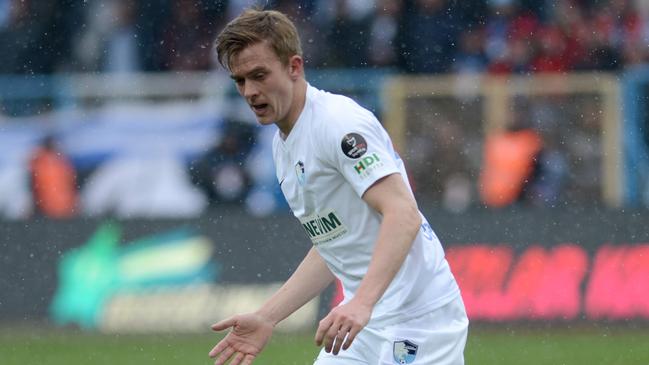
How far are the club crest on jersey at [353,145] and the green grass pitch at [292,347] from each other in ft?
18.9

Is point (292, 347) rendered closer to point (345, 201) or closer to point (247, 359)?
point (247, 359)

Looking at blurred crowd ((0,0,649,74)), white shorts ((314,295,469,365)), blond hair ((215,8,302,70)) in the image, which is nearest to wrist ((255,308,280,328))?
white shorts ((314,295,469,365))

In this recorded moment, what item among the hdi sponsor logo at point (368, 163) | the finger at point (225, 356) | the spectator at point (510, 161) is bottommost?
the spectator at point (510, 161)

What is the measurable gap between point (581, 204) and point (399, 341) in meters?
9.29

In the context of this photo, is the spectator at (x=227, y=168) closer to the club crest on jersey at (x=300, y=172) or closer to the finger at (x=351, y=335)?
the club crest on jersey at (x=300, y=172)

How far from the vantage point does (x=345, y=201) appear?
504cm

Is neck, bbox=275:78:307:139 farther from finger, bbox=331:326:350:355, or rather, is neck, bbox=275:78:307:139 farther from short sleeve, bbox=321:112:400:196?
finger, bbox=331:326:350:355

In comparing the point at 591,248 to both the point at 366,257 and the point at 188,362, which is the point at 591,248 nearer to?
the point at 188,362

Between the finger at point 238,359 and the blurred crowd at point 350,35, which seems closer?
the finger at point 238,359

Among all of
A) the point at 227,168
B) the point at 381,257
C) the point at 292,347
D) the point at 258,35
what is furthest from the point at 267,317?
the point at 227,168

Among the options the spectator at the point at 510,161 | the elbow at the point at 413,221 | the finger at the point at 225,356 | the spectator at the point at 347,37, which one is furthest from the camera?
the spectator at the point at 347,37

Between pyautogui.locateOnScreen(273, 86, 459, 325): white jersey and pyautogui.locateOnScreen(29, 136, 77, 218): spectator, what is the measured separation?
9255 mm

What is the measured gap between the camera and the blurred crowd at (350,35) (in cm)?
1549

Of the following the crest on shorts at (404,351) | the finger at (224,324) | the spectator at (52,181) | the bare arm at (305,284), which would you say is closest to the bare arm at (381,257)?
the crest on shorts at (404,351)
